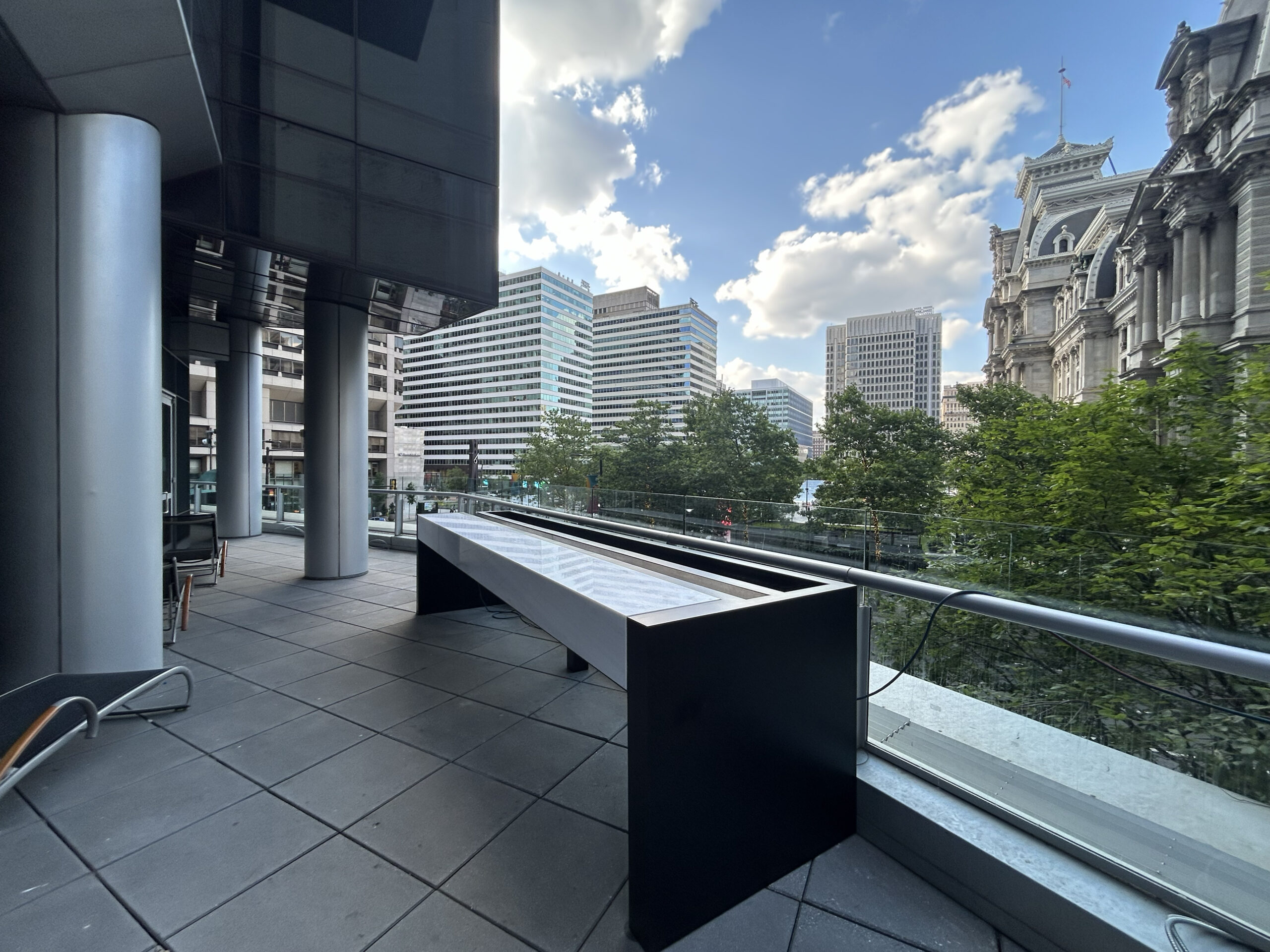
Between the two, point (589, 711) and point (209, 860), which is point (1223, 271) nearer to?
point (589, 711)

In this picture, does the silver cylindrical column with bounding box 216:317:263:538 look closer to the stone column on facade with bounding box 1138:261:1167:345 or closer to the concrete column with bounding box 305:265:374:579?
the concrete column with bounding box 305:265:374:579

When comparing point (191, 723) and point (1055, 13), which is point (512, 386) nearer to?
point (1055, 13)

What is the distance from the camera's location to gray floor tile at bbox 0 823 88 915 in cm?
Result: 204

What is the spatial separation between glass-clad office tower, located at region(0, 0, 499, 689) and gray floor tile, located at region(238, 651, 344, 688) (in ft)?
2.30

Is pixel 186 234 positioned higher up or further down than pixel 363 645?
higher up

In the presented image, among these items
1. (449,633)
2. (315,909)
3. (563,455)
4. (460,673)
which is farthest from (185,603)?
(563,455)

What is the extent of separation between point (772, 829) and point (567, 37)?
44.3 feet

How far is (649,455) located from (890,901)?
39546 millimetres

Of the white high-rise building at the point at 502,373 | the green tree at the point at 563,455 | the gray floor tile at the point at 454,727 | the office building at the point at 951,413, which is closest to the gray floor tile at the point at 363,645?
the gray floor tile at the point at 454,727

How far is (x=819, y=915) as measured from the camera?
192 centimetres

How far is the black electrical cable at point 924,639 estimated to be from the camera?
212 centimetres

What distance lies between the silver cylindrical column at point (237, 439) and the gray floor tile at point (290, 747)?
1109 cm

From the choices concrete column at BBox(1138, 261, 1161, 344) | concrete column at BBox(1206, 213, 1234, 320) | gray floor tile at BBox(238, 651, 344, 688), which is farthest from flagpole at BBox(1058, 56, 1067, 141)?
gray floor tile at BBox(238, 651, 344, 688)

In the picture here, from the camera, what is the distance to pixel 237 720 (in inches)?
139
